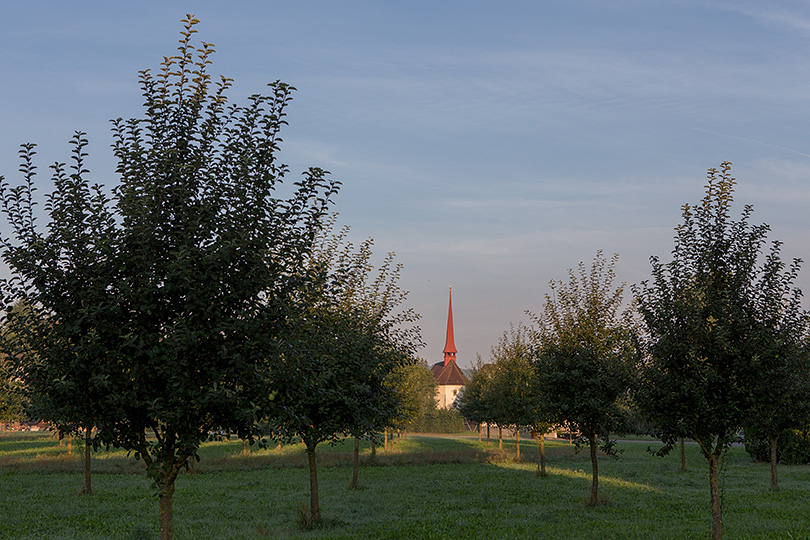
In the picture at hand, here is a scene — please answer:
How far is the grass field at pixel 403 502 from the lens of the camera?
59.0 ft

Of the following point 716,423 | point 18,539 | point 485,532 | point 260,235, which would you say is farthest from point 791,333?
point 18,539

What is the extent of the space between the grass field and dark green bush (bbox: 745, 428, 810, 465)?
1454 millimetres

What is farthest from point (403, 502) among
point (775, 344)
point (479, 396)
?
point (479, 396)

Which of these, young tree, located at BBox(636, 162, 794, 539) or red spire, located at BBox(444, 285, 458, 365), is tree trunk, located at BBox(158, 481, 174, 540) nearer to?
young tree, located at BBox(636, 162, 794, 539)

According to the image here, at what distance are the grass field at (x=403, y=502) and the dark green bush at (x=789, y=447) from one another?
1454 mm

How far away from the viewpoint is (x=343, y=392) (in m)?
19.4

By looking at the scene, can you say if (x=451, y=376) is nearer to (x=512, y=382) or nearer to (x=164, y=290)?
(x=512, y=382)

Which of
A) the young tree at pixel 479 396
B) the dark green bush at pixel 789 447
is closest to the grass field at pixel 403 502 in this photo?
the dark green bush at pixel 789 447

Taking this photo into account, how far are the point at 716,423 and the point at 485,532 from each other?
730 cm

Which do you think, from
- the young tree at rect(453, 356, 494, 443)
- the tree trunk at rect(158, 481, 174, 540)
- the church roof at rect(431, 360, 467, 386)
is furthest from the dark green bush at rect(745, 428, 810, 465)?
the church roof at rect(431, 360, 467, 386)

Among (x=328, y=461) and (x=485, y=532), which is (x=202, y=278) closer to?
(x=485, y=532)

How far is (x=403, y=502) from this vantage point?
2423 cm

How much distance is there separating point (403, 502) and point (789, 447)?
30082 mm

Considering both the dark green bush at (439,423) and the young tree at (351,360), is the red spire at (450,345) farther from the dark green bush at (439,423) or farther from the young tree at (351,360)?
the young tree at (351,360)
